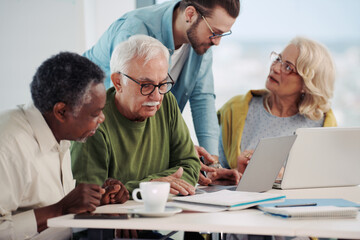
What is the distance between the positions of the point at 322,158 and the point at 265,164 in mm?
341

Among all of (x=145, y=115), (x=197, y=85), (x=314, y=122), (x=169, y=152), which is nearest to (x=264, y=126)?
(x=314, y=122)

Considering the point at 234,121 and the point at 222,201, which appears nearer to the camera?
the point at 222,201

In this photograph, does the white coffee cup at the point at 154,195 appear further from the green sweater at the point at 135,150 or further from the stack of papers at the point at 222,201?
the green sweater at the point at 135,150

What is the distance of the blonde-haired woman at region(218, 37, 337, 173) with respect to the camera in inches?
113

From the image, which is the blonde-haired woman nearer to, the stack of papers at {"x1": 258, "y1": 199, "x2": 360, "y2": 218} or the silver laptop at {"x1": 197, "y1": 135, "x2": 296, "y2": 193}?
the silver laptop at {"x1": 197, "y1": 135, "x2": 296, "y2": 193}

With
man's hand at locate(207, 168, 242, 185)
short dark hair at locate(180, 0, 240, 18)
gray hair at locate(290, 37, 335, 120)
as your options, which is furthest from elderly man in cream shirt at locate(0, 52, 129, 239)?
gray hair at locate(290, 37, 335, 120)

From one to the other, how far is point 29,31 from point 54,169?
1.72 meters

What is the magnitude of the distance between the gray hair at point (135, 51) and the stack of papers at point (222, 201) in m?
0.68

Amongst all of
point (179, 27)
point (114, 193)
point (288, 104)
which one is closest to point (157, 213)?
point (114, 193)

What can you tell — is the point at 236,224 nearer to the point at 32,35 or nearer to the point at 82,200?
the point at 82,200

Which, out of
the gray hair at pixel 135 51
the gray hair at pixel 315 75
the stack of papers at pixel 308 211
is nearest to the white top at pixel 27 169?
the gray hair at pixel 135 51

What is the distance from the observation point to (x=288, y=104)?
2.98 meters

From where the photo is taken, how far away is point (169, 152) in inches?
82.0

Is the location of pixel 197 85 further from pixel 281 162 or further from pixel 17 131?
Answer: pixel 17 131
